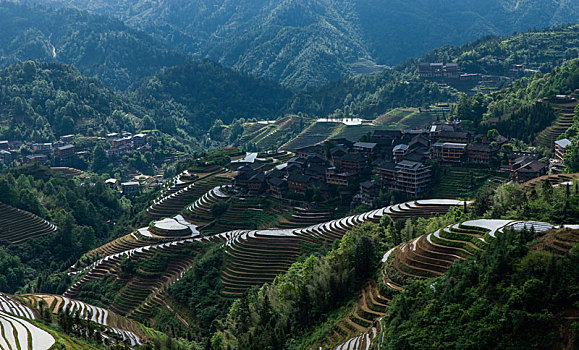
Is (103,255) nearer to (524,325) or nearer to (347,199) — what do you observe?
(347,199)

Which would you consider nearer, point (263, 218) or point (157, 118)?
point (263, 218)

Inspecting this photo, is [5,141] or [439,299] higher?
[439,299]

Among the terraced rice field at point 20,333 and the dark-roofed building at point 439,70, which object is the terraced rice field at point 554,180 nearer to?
the terraced rice field at point 20,333

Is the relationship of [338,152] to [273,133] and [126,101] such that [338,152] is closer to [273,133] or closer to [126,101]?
[273,133]

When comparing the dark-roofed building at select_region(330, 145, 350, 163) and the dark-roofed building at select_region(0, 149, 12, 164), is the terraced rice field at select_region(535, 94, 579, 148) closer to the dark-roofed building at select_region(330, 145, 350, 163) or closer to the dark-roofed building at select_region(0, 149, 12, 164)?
the dark-roofed building at select_region(330, 145, 350, 163)

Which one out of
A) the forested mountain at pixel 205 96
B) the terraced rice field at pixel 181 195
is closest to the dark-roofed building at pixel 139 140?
the forested mountain at pixel 205 96

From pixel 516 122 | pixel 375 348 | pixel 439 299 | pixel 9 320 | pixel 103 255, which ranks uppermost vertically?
pixel 516 122

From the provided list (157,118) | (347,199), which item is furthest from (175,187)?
(157,118)
